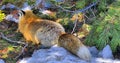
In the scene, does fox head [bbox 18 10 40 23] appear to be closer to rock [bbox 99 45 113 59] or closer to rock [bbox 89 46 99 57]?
rock [bbox 89 46 99 57]

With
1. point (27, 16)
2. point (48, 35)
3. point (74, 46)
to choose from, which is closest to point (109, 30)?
point (74, 46)

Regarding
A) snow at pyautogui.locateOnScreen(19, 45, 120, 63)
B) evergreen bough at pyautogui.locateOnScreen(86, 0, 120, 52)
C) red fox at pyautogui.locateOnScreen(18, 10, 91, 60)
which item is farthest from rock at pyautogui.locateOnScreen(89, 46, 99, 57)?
red fox at pyautogui.locateOnScreen(18, 10, 91, 60)

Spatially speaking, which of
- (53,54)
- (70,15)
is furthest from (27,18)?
(53,54)

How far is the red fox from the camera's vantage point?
455cm

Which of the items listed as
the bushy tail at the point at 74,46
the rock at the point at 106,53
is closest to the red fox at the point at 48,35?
the bushy tail at the point at 74,46

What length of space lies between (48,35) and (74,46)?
2.23 feet

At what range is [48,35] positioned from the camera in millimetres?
5117

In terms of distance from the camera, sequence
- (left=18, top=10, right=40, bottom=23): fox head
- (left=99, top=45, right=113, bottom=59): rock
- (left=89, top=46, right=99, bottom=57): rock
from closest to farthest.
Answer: (left=99, top=45, right=113, bottom=59): rock
(left=89, top=46, right=99, bottom=57): rock
(left=18, top=10, right=40, bottom=23): fox head

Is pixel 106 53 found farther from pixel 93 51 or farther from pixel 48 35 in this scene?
pixel 48 35

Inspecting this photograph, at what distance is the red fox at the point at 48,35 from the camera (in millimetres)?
4555

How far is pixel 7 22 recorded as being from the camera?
21.7ft

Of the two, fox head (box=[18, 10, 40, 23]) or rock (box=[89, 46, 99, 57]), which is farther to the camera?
fox head (box=[18, 10, 40, 23])

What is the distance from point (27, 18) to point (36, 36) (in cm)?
51

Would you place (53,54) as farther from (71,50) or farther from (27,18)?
(27,18)
